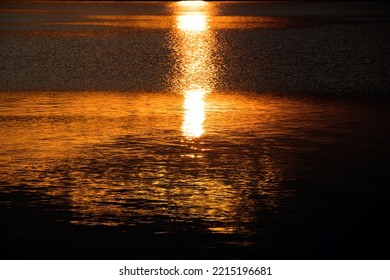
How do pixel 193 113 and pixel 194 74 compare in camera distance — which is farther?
pixel 194 74

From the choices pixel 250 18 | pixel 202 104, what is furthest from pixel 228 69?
pixel 250 18

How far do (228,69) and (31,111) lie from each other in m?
Answer: 8.57

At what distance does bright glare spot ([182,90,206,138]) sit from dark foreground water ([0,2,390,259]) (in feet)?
0.14

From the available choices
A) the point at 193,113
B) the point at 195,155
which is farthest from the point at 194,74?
the point at 195,155

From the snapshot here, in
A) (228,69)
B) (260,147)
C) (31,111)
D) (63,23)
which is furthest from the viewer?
(63,23)

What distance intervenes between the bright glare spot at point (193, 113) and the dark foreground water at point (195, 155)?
1.7 inches

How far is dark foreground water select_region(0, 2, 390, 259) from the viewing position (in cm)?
980

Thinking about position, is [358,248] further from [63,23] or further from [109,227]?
[63,23]

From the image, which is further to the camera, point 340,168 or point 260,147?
point 260,147

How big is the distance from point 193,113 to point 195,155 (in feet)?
13.6

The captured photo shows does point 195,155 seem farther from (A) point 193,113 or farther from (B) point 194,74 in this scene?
(B) point 194,74

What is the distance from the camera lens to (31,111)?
18.2 metres

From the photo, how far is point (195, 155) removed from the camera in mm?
14125

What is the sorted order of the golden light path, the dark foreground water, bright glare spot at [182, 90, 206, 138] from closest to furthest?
the dark foreground water
bright glare spot at [182, 90, 206, 138]
the golden light path
